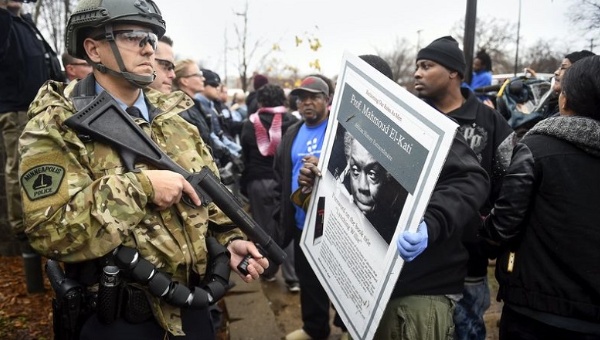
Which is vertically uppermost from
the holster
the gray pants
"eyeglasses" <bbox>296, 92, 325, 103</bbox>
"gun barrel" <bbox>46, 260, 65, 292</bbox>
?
"eyeglasses" <bbox>296, 92, 325, 103</bbox>

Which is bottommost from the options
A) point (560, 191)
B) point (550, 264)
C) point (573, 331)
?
point (573, 331)

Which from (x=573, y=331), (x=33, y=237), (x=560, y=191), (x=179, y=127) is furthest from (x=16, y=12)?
(x=573, y=331)

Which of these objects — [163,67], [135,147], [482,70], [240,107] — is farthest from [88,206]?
[240,107]

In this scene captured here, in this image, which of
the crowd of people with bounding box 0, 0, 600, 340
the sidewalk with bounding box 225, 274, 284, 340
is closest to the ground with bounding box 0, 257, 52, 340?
the sidewalk with bounding box 225, 274, 284, 340

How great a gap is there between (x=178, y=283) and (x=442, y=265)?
1.20 m

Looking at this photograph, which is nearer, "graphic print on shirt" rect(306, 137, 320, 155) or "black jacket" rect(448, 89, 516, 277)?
"black jacket" rect(448, 89, 516, 277)

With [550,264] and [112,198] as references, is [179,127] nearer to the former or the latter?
[112,198]

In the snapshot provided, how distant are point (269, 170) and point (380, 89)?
10.7 feet

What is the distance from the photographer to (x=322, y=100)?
368 cm

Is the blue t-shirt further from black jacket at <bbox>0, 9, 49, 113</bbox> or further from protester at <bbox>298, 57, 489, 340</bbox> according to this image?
black jacket at <bbox>0, 9, 49, 113</bbox>

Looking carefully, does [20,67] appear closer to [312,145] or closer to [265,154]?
[265,154]

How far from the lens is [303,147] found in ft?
11.9

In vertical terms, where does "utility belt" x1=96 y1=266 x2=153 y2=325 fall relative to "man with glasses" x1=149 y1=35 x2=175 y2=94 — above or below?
below

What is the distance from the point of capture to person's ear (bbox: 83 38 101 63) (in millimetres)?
1932
